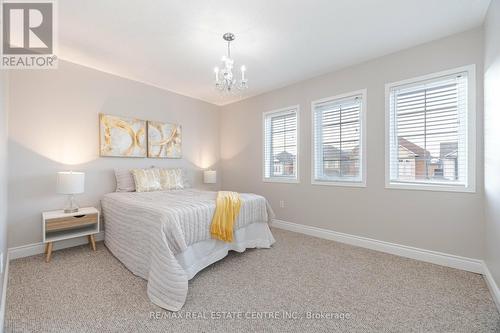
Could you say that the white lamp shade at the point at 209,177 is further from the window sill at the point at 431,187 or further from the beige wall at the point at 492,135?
the beige wall at the point at 492,135

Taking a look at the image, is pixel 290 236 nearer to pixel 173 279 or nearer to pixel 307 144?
pixel 307 144

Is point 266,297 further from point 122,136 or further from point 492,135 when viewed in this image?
point 122,136

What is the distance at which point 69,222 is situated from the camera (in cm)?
279

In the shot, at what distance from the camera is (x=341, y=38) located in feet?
8.55

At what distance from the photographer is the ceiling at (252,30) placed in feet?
6.89

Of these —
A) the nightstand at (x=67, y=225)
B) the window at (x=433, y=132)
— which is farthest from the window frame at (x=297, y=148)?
the nightstand at (x=67, y=225)

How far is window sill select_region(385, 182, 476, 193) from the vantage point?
94.4 inches

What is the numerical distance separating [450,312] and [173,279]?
7.18ft

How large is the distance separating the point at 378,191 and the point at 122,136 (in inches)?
155

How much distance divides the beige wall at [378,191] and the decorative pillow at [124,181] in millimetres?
2190

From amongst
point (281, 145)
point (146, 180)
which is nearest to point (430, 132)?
point (281, 145)

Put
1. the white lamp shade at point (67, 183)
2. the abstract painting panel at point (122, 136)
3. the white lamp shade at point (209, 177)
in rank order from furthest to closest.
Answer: the white lamp shade at point (209, 177), the abstract painting panel at point (122, 136), the white lamp shade at point (67, 183)

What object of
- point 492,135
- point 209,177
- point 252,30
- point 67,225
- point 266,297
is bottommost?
point 266,297

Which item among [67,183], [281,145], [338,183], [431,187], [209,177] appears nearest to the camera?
[431,187]
